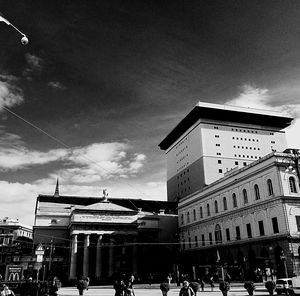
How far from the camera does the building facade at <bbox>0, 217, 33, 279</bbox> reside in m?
78.0

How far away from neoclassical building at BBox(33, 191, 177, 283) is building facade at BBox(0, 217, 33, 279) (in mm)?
7725

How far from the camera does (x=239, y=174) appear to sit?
48906 millimetres

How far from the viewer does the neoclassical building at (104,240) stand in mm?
63125

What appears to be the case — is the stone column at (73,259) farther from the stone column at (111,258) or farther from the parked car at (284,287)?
the parked car at (284,287)

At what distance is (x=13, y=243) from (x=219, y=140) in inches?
2486

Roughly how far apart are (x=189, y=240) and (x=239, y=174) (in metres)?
21.8

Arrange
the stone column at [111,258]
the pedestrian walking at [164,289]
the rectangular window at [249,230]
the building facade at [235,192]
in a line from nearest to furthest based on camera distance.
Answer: the pedestrian walking at [164,289], the building facade at [235,192], the rectangular window at [249,230], the stone column at [111,258]

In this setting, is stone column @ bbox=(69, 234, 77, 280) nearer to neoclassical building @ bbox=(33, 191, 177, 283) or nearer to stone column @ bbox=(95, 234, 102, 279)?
neoclassical building @ bbox=(33, 191, 177, 283)

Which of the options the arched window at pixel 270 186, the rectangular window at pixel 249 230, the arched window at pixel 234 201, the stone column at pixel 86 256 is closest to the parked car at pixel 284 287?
the arched window at pixel 270 186

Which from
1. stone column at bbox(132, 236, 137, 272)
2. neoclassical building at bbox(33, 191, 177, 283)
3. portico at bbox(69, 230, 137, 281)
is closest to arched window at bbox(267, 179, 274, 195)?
neoclassical building at bbox(33, 191, 177, 283)

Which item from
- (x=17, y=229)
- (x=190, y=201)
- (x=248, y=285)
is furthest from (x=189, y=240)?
(x=17, y=229)

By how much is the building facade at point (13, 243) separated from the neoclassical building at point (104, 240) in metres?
7.73

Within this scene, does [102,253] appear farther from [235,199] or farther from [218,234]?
[235,199]

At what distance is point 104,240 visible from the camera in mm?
65062
